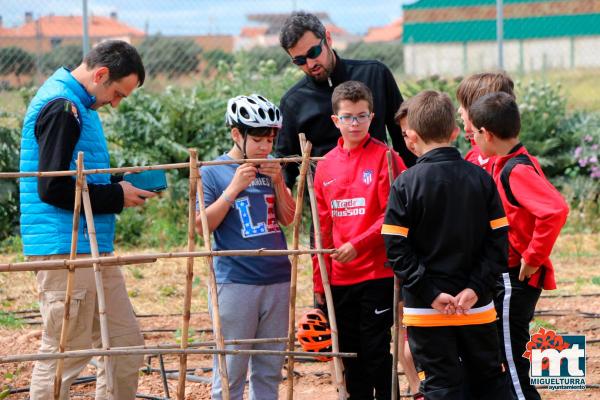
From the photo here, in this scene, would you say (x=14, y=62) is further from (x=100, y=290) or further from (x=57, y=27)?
(x=100, y=290)

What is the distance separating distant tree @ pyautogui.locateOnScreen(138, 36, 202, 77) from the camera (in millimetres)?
11211

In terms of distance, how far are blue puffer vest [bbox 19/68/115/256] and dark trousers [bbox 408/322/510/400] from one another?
61.7 inches

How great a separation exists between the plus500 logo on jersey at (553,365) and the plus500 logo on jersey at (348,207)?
4.81 feet

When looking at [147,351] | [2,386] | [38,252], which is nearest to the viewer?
[147,351]

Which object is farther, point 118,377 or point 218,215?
point 118,377

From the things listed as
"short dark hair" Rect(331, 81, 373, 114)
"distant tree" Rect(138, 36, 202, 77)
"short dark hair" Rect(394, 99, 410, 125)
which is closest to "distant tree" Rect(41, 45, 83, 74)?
"distant tree" Rect(138, 36, 202, 77)

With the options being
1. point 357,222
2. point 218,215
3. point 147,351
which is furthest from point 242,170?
point 147,351

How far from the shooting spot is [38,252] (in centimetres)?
420

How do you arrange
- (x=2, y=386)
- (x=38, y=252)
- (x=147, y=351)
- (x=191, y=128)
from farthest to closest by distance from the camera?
1. (x=191, y=128)
2. (x=2, y=386)
3. (x=38, y=252)
4. (x=147, y=351)

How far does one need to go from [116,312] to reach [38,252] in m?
0.47

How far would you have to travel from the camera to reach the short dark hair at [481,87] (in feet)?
14.4

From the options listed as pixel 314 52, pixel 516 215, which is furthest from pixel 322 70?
pixel 516 215

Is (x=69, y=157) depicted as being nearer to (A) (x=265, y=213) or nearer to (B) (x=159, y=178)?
(B) (x=159, y=178)

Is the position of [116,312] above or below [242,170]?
below
